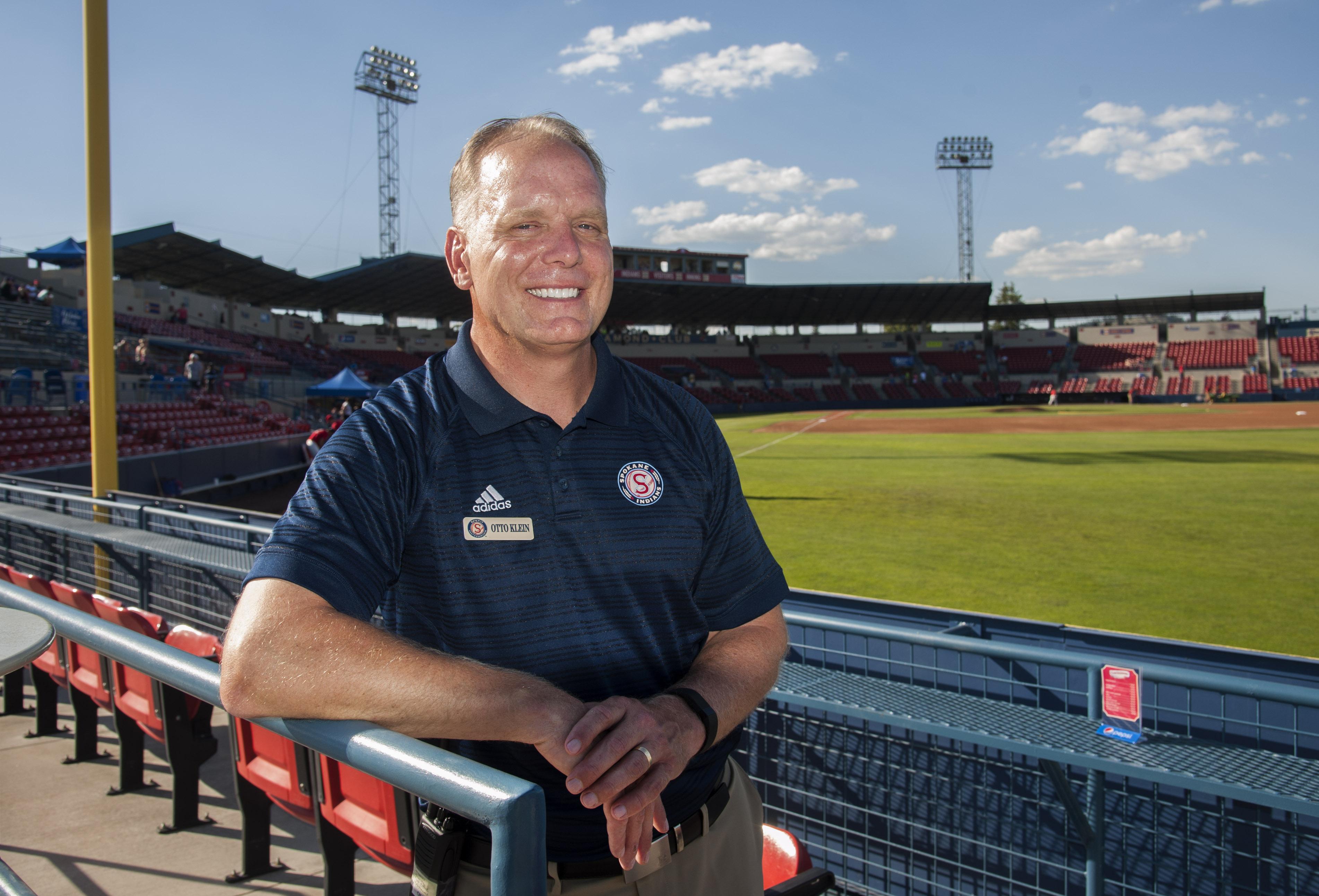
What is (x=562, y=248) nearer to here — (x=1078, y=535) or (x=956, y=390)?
(x=1078, y=535)

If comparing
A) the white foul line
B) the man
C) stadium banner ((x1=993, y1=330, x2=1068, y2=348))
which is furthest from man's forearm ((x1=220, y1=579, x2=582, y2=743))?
stadium banner ((x1=993, y1=330, x2=1068, y2=348))

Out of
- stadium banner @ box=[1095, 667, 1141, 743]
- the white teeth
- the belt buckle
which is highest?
the white teeth

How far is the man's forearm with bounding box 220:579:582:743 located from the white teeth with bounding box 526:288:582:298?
2.45ft

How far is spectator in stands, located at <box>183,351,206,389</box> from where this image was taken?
24.0 metres

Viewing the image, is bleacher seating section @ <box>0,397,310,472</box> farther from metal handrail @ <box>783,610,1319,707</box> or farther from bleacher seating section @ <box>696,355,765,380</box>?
bleacher seating section @ <box>696,355,765,380</box>

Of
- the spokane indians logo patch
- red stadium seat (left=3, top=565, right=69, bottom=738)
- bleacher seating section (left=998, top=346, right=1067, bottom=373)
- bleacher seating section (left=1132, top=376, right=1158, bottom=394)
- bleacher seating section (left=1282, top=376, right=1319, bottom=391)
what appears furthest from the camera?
bleacher seating section (left=998, top=346, right=1067, bottom=373)

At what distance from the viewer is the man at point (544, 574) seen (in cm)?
127

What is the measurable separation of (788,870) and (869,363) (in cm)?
6619

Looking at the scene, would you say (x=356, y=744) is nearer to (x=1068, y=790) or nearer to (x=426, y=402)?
(x=426, y=402)

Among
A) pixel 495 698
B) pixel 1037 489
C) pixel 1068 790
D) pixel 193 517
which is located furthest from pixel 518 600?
pixel 1037 489

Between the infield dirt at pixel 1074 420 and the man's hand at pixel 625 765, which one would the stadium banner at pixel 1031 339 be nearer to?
the infield dirt at pixel 1074 420

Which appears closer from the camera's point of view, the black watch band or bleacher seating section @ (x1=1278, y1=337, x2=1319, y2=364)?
the black watch band

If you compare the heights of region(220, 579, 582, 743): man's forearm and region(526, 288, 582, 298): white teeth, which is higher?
region(526, 288, 582, 298): white teeth

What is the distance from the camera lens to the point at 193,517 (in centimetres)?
609
